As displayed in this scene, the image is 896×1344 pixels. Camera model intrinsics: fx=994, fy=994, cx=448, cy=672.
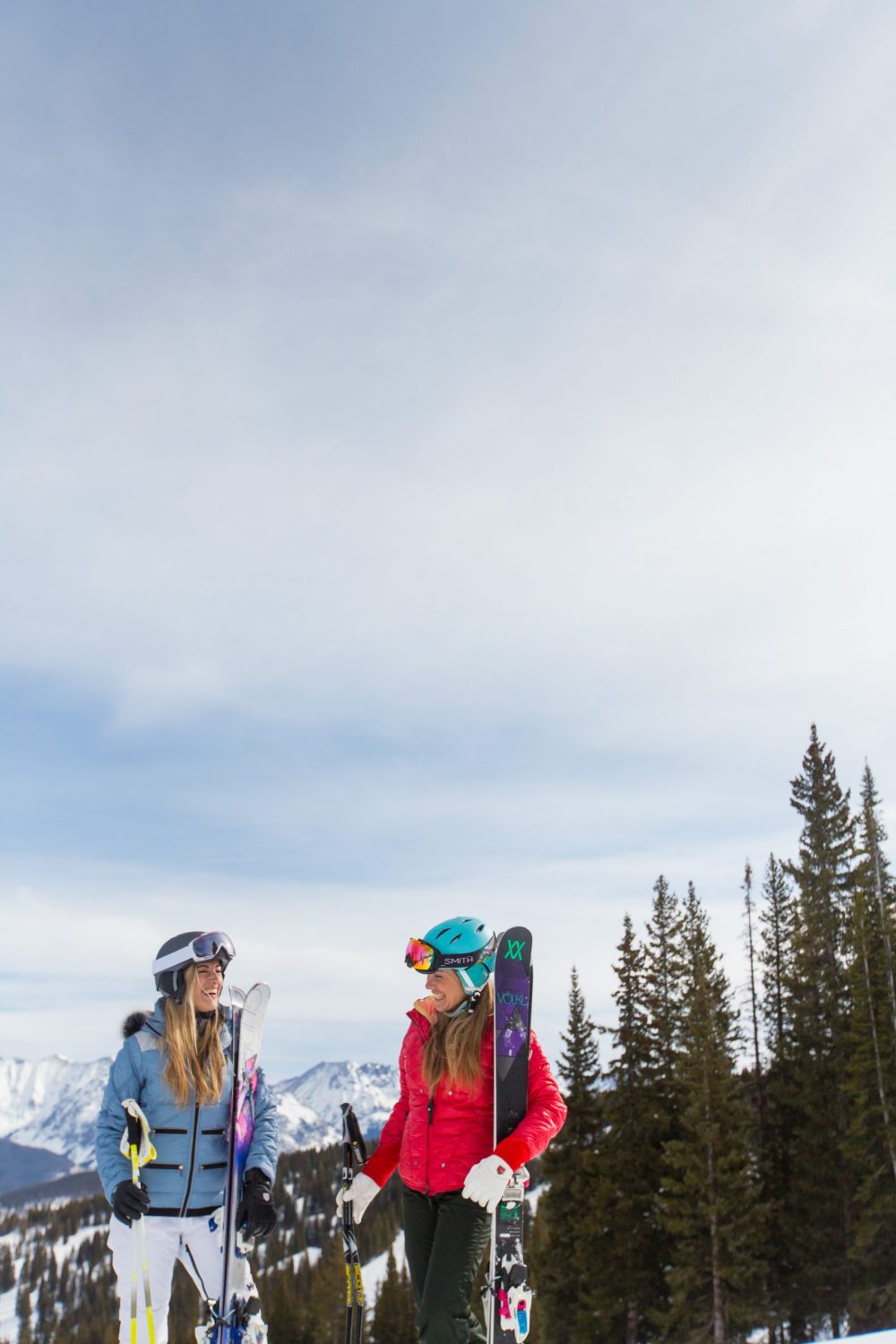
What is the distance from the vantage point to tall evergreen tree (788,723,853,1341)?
101 ft

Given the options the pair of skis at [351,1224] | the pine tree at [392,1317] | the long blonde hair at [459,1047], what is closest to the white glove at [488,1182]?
the long blonde hair at [459,1047]

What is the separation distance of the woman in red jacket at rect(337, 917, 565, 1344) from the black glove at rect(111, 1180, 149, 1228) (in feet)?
4.08

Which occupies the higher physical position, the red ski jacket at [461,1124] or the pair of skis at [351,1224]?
the red ski jacket at [461,1124]

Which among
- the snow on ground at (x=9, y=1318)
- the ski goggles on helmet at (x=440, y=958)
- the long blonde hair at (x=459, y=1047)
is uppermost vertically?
the ski goggles on helmet at (x=440, y=958)

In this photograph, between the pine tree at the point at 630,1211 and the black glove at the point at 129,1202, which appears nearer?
the black glove at the point at 129,1202

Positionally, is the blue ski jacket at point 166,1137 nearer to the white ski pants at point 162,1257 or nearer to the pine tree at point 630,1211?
the white ski pants at point 162,1257

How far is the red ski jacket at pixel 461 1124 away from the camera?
511 cm

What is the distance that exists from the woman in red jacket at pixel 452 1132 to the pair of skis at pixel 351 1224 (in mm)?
135

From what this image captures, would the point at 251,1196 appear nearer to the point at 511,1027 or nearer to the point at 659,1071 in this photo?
the point at 511,1027

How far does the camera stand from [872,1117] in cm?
2933

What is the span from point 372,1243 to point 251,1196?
108m

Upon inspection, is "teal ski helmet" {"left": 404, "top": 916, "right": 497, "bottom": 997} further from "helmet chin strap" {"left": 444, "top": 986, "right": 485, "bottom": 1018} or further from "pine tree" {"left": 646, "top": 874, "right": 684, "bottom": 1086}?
"pine tree" {"left": 646, "top": 874, "right": 684, "bottom": 1086}

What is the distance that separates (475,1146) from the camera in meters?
5.21

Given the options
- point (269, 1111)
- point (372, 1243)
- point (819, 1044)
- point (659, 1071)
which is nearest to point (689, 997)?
point (659, 1071)
